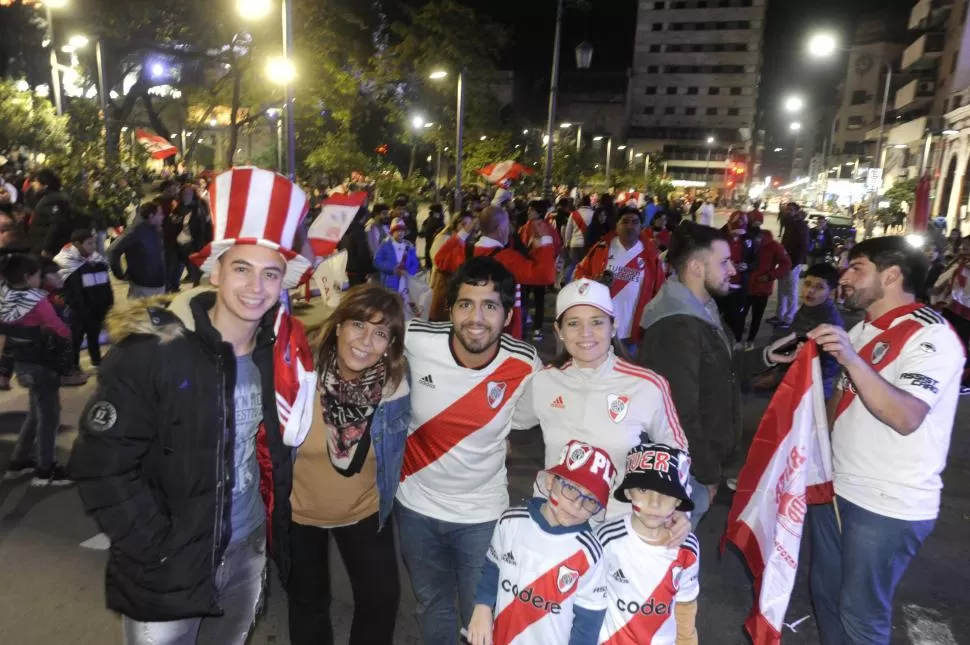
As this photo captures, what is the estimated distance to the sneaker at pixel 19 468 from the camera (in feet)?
17.8

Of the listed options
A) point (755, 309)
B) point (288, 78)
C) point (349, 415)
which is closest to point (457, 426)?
point (349, 415)

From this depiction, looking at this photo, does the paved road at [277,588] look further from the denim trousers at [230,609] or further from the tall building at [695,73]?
the tall building at [695,73]

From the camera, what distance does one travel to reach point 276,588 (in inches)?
167

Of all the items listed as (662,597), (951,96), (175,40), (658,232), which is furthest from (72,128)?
(951,96)

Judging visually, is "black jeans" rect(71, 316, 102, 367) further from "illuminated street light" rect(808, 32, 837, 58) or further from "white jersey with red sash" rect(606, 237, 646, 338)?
"illuminated street light" rect(808, 32, 837, 58)

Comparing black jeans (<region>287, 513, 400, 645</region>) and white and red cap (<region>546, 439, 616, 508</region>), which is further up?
white and red cap (<region>546, 439, 616, 508</region>)

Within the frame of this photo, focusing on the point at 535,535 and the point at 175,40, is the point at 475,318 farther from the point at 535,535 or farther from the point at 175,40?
the point at 175,40

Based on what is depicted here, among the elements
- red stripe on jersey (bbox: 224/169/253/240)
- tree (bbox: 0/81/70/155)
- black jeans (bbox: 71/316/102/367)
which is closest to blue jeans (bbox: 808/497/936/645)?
red stripe on jersey (bbox: 224/169/253/240)

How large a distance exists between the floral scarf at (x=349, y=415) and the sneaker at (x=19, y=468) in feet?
12.9

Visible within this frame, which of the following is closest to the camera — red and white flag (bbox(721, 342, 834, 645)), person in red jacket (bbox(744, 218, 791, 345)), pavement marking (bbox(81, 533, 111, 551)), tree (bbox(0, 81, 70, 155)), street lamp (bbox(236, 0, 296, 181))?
red and white flag (bbox(721, 342, 834, 645))

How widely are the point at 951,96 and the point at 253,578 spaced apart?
5116 cm

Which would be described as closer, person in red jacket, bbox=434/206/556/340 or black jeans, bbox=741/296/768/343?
person in red jacket, bbox=434/206/556/340

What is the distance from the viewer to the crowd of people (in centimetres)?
224

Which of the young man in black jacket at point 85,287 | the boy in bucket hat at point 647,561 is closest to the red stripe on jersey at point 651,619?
the boy in bucket hat at point 647,561
